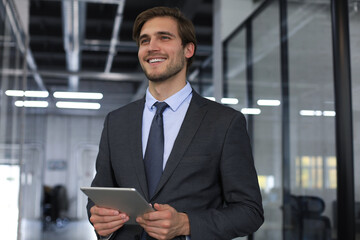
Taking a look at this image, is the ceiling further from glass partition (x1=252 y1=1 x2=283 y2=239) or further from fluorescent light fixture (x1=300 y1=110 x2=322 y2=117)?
fluorescent light fixture (x1=300 y1=110 x2=322 y2=117)

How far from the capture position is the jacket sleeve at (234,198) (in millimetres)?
1432

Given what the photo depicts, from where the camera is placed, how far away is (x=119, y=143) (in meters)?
1.64

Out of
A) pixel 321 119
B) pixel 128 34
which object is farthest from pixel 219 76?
pixel 128 34

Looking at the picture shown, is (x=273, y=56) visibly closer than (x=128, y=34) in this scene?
Yes

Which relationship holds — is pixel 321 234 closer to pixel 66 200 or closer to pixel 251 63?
pixel 251 63

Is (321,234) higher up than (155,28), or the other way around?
(155,28)

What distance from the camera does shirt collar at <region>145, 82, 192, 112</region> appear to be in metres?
1.66

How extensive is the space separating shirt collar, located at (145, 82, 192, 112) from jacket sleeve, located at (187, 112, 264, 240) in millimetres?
217

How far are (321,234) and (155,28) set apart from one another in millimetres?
2359

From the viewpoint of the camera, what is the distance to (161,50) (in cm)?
162

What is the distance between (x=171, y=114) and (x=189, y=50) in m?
0.26

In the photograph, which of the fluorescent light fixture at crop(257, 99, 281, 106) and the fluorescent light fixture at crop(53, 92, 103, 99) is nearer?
the fluorescent light fixture at crop(257, 99, 281, 106)

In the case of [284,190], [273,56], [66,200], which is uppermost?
[273,56]

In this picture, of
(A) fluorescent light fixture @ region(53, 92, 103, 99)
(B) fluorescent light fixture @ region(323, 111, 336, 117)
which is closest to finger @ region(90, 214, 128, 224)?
(B) fluorescent light fixture @ region(323, 111, 336, 117)
